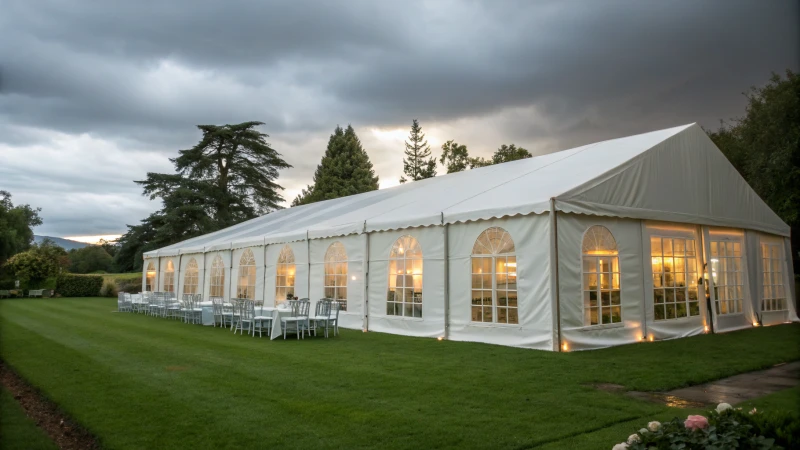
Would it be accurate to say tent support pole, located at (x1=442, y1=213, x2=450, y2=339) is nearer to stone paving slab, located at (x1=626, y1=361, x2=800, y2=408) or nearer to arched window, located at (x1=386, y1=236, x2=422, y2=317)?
arched window, located at (x1=386, y1=236, x2=422, y2=317)

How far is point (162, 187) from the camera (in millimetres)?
33250

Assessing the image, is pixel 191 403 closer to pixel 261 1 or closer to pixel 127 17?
pixel 127 17

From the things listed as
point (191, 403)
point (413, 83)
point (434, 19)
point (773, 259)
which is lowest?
point (191, 403)

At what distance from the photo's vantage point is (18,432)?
4.64 m

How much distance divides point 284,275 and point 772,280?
13.8m

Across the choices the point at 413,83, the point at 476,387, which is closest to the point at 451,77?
the point at 413,83

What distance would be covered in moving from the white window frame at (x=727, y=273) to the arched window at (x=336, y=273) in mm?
8831

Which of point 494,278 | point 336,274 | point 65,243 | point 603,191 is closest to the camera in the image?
point 494,278

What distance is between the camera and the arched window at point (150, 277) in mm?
24102

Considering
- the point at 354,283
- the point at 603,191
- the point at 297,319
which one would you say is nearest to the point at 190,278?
the point at 354,283

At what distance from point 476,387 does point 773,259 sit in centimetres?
1283

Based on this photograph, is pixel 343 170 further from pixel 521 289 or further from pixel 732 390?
pixel 732 390

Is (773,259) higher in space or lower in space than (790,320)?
higher

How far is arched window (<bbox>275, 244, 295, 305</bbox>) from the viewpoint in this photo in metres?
15.1
